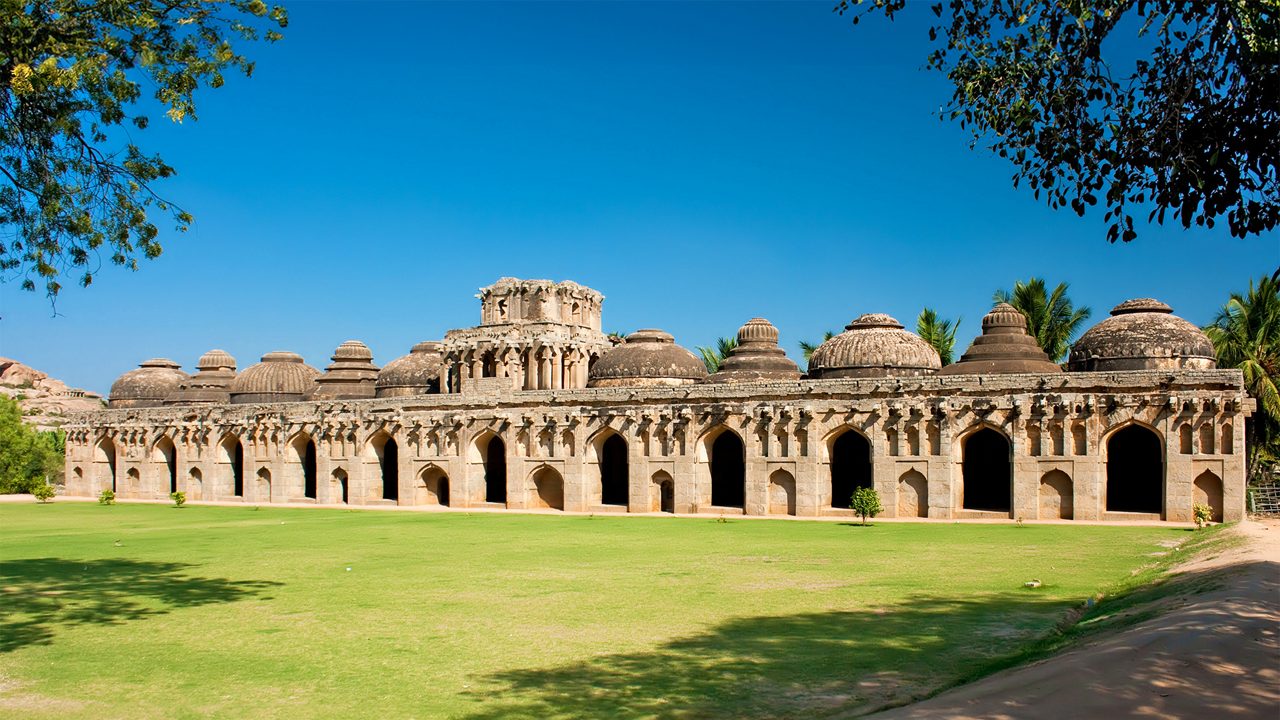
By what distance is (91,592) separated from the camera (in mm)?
17047

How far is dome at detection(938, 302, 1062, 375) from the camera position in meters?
37.8

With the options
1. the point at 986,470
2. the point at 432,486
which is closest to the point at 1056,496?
the point at 986,470

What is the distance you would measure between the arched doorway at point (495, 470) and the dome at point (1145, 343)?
80.7ft

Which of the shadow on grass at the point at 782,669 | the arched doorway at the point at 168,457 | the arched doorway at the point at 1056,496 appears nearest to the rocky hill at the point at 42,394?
the arched doorway at the point at 168,457

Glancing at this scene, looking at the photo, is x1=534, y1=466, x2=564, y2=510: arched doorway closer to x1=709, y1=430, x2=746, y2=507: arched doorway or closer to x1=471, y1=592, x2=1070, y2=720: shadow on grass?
x1=709, y1=430, x2=746, y2=507: arched doorway

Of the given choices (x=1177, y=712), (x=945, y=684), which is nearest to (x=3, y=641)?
(x=945, y=684)

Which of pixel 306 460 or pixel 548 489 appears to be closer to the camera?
pixel 548 489

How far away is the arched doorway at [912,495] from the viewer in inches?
1399

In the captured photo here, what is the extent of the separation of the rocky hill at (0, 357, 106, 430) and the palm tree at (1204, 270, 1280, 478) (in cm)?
8439

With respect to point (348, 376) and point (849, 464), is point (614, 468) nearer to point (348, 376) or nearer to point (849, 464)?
point (849, 464)

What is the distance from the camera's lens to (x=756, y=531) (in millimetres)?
30125

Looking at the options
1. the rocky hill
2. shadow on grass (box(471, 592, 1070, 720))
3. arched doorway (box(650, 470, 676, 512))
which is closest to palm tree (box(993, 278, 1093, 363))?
arched doorway (box(650, 470, 676, 512))

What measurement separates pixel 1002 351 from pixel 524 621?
28746 mm

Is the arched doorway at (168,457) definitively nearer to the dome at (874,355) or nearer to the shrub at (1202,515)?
the dome at (874,355)
